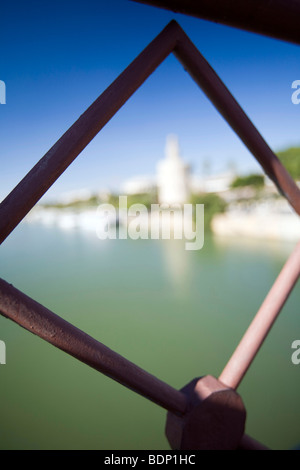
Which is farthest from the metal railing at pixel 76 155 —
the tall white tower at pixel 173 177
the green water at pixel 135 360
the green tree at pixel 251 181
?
the tall white tower at pixel 173 177

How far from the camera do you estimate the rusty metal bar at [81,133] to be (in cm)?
37

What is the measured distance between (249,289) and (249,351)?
574 cm

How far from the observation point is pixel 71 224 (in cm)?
2580

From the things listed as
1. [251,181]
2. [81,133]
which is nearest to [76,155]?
[81,133]

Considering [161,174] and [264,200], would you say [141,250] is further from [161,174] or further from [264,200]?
[161,174]

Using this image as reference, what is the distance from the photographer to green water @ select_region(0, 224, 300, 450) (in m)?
2.04

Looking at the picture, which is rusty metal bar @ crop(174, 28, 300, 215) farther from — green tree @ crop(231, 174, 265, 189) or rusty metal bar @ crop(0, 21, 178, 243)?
green tree @ crop(231, 174, 265, 189)

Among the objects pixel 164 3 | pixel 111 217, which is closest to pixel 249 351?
pixel 164 3

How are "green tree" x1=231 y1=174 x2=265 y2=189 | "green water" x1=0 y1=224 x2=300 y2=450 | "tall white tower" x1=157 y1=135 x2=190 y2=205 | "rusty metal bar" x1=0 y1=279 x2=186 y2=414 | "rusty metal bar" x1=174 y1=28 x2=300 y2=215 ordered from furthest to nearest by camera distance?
"tall white tower" x1=157 y1=135 x2=190 y2=205 < "green tree" x1=231 y1=174 x2=265 y2=189 < "green water" x1=0 y1=224 x2=300 y2=450 < "rusty metal bar" x1=174 y1=28 x2=300 y2=215 < "rusty metal bar" x1=0 y1=279 x2=186 y2=414

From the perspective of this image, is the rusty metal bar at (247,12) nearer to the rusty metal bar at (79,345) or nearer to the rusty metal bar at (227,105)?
the rusty metal bar at (227,105)

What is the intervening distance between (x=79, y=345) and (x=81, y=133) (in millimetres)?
281

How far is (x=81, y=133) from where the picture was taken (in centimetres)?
40

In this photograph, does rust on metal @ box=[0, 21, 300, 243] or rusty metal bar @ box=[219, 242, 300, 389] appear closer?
rust on metal @ box=[0, 21, 300, 243]

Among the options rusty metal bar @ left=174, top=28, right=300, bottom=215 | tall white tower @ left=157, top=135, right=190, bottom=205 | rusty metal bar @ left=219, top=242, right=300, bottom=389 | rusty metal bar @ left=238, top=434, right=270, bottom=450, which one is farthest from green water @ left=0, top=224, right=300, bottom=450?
tall white tower @ left=157, top=135, right=190, bottom=205
